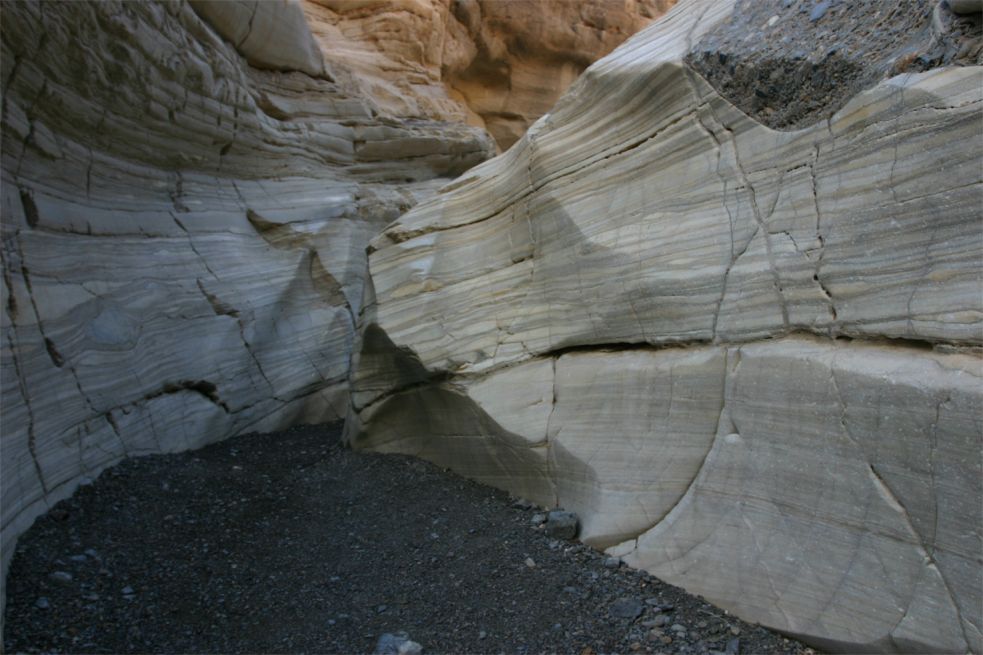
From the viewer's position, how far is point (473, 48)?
1080cm

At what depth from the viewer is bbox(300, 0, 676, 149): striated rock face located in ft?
28.8

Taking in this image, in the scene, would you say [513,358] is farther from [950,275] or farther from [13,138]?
[13,138]

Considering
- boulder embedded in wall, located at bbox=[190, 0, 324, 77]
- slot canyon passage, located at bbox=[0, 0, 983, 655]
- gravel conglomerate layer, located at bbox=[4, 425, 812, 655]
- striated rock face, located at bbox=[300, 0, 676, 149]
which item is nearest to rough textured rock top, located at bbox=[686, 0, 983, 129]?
slot canyon passage, located at bbox=[0, 0, 983, 655]

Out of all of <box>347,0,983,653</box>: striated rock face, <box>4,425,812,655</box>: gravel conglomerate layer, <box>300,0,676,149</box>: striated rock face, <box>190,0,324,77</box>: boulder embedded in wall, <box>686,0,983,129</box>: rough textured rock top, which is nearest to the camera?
<box>347,0,983,653</box>: striated rock face

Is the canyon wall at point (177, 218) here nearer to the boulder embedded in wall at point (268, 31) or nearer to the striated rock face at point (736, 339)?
the boulder embedded in wall at point (268, 31)

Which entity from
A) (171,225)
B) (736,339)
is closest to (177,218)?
(171,225)

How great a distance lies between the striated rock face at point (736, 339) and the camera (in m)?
2.30

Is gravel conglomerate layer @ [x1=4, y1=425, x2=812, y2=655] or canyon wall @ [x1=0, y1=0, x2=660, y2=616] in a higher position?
canyon wall @ [x1=0, y1=0, x2=660, y2=616]

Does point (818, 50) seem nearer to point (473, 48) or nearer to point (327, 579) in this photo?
point (327, 579)

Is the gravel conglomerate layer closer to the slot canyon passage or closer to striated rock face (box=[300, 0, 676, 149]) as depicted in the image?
the slot canyon passage

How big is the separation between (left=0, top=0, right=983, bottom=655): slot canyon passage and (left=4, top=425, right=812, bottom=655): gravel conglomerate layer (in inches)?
1.8

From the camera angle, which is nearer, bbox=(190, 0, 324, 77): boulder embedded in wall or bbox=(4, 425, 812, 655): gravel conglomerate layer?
bbox=(4, 425, 812, 655): gravel conglomerate layer

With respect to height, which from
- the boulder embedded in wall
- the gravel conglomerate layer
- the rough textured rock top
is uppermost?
the boulder embedded in wall

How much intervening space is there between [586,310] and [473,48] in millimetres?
8311
